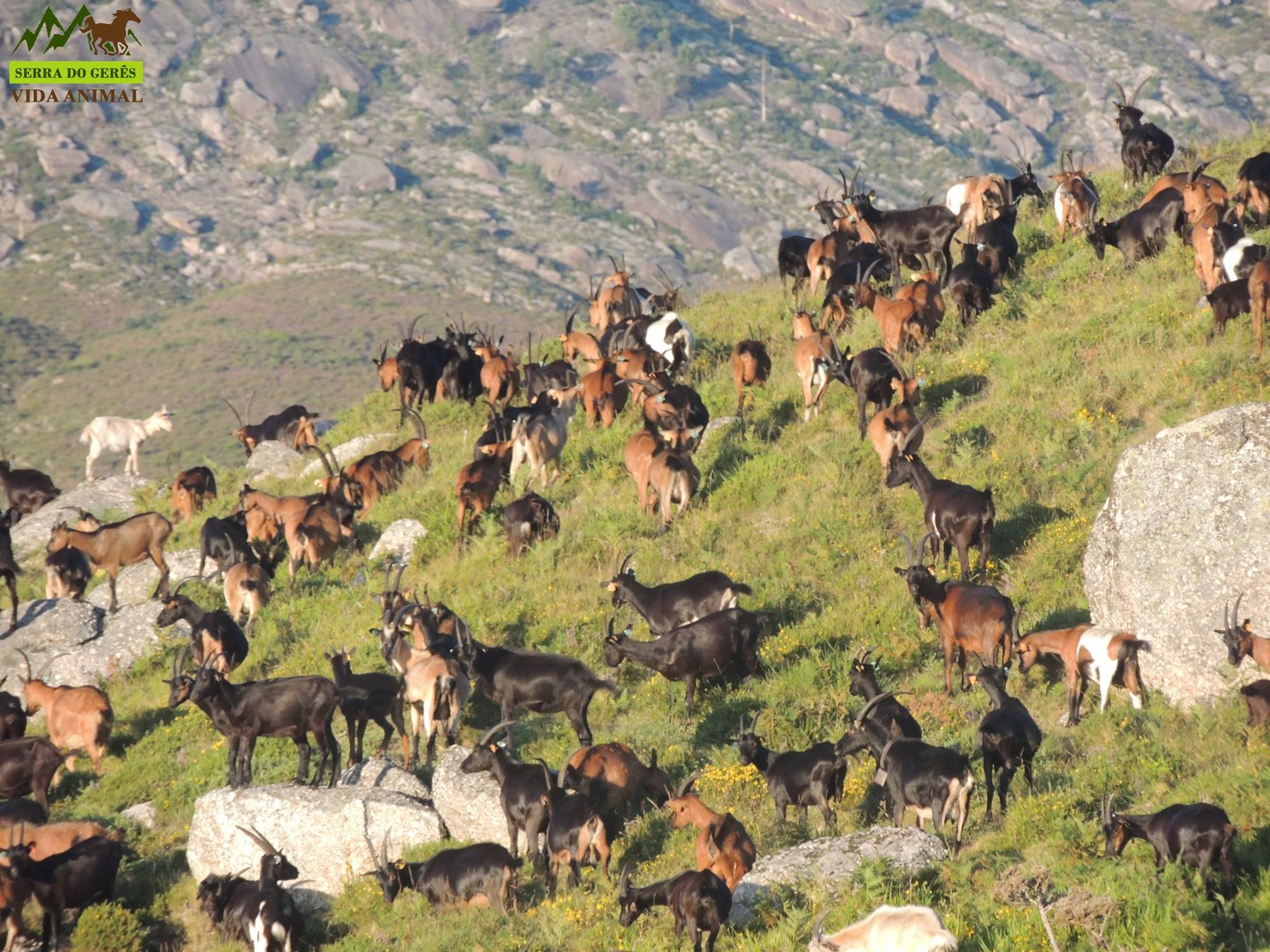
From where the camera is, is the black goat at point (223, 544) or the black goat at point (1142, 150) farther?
the black goat at point (1142, 150)

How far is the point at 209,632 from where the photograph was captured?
1912 centimetres

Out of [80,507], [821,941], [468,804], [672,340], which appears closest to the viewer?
[821,941]

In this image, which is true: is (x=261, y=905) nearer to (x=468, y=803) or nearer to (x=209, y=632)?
(x=468, y=803)

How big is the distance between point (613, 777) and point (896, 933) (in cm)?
455

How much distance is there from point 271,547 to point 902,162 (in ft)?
424

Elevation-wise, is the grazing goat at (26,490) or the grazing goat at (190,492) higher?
the grazing goat at (190,492)

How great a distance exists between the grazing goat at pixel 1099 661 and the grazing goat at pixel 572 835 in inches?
176

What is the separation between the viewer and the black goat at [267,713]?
15711 mm

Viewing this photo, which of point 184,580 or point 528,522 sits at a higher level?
point 528,522

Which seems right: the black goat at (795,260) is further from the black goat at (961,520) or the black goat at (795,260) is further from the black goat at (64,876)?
the black goat at (64,876)

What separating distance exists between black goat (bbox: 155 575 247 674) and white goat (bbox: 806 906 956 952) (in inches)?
419

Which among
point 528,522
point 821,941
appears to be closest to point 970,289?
point 528,522

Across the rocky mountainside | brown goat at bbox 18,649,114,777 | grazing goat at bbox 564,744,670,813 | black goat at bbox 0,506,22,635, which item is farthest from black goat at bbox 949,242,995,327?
the rocky mountainside

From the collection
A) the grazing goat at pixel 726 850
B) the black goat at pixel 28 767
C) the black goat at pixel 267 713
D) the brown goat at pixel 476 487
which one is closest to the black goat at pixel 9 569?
the black goat at pixel 28 767
